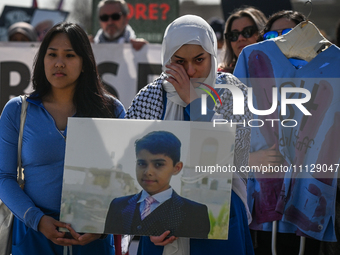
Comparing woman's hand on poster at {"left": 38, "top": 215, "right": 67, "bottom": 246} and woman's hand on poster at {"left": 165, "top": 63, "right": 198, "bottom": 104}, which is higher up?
A: woman's hand on poster at {"left": 165, "top": 63, "right": 198, "bottom": 104}

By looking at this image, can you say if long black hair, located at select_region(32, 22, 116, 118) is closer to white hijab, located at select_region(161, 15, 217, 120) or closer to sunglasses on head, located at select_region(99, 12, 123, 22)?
white hijab, located at select_region(161, 15, 217, 120)

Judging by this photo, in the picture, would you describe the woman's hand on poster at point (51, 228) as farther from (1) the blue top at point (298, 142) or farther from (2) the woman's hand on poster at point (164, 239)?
(1) the blue top at point (298, 142)

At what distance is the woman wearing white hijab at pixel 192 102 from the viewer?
2.05 meters

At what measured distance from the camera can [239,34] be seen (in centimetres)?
346

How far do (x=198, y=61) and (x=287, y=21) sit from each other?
106cm

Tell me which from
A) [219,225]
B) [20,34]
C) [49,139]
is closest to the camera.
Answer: [219,225]

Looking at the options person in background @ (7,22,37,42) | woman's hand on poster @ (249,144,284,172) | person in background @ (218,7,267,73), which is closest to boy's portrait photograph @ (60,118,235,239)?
woman's hand on poster @ (249,144,284,172)

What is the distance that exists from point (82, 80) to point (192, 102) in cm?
65

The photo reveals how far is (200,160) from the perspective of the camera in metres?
1.96

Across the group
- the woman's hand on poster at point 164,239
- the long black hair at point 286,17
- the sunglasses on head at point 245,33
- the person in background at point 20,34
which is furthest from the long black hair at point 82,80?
the person in background at point 20,34

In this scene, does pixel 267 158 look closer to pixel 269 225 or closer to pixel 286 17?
pixel 269 225

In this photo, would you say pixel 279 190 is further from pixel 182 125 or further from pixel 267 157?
pixel 182 125

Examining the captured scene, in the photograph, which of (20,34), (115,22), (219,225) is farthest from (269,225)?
(20,34)

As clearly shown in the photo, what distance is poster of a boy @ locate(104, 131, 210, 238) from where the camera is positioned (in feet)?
6.43
